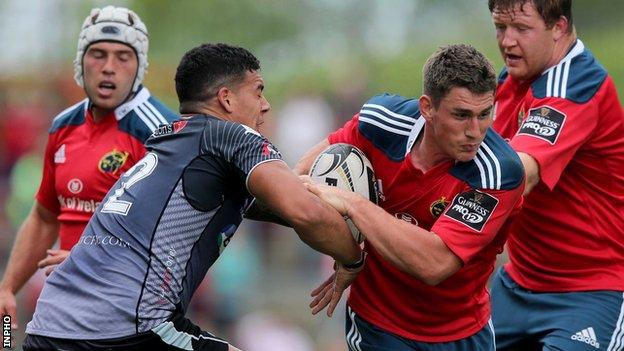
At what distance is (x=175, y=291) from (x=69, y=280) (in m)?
0.53

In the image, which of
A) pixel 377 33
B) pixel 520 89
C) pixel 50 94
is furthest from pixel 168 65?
pixel 520 89

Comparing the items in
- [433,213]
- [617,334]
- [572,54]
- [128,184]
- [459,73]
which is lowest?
[617,334]

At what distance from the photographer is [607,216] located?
7582mm

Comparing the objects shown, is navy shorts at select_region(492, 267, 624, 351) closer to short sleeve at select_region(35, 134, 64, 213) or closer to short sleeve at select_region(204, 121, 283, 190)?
short sleeve at select_region(204, 121, 283, 190)

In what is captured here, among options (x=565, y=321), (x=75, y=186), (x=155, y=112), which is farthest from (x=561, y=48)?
(x=75, y=186)

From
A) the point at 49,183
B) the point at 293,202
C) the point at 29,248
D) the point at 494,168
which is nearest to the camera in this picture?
the point at 293,202

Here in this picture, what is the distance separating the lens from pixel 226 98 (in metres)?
6.64

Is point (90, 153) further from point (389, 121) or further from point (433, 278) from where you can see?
point (433, 278)

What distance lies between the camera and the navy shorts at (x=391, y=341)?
7137 mm

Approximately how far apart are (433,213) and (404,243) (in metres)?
0.40

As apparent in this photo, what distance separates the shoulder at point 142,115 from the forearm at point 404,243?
1963mm

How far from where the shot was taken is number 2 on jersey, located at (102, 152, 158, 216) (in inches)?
253

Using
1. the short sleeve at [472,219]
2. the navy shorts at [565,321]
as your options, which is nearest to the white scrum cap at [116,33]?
the short sleeve at [472,219]

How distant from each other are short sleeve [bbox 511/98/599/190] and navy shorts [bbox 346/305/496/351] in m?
0.95
